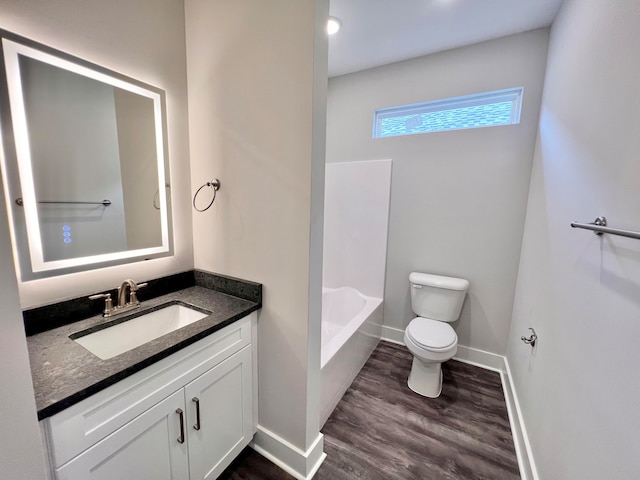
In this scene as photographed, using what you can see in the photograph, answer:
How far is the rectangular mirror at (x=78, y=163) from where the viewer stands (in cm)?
101

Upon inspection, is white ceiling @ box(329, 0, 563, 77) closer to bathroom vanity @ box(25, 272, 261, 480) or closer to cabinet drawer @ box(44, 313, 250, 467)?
bathroom vanity @ box(25, 272, 261, 480)

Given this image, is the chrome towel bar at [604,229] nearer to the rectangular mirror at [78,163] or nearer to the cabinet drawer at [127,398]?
the cabinet drawer at [127,398]

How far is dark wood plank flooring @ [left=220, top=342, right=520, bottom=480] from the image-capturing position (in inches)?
55.3

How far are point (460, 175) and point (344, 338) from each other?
166 cm

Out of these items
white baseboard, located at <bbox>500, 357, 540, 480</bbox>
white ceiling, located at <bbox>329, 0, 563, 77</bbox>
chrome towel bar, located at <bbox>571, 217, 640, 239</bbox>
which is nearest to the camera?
chrome towel bar, located at <bbox>571, 217, 640, 239</bbox>

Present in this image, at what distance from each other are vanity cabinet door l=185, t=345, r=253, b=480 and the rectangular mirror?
0.77 meters

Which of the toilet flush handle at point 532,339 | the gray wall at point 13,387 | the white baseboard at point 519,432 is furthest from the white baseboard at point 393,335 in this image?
the gray wall at point 13,387

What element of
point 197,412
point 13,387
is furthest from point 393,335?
point 13,387

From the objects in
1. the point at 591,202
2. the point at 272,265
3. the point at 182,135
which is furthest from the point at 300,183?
the point at 591,202

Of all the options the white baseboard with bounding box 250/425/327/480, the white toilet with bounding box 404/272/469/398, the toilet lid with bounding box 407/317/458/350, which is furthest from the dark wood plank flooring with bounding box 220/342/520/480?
the toilet lid with bounding box 407/317/458/350

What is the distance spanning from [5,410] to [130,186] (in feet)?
3.56

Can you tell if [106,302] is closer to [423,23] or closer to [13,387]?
[13,387]

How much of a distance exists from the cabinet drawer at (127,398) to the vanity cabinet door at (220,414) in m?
0.07

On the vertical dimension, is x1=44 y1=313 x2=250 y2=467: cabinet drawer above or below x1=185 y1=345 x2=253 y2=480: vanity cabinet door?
above
